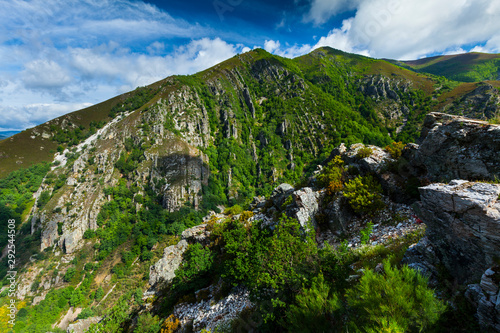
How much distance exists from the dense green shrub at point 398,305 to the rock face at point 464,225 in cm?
293

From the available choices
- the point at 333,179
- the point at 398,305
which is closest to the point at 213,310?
the point at 398,305

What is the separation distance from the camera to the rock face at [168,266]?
26.5 metres

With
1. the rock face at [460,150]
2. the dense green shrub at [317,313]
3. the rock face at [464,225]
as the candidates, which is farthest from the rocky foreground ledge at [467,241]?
the rock face at [460,150]

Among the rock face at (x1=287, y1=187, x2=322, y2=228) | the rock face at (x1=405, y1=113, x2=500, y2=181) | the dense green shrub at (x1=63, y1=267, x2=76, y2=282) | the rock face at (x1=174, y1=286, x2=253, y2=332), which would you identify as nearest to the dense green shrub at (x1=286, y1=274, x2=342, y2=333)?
Result: the rock face at (x1=174, y1=286, x2=253, y2=332)

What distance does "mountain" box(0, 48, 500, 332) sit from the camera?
1539 centimetres

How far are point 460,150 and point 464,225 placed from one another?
7.44 m

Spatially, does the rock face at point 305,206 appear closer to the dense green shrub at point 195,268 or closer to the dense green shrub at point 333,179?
the dense green shrub at point 333,179

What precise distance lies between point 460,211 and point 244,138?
441 ft

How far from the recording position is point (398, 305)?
4.34m

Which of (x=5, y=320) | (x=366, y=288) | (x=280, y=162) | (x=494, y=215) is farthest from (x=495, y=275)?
(x=280, y=162)

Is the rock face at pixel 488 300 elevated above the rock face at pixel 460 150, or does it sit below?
below

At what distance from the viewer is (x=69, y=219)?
76.6m

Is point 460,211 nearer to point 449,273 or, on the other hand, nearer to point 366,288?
point 449,273

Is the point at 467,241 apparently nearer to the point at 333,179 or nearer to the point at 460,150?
the point at 460,150
